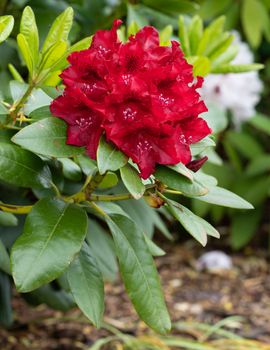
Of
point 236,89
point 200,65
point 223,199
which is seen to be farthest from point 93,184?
point 236,89

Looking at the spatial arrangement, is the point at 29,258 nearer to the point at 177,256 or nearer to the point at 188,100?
the point at 188,100

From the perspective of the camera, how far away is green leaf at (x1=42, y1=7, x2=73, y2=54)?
1.44 metres

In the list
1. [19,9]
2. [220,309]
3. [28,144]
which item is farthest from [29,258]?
[220,309]

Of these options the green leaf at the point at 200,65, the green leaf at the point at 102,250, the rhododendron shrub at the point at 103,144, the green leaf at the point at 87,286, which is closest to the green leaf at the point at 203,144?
the rhododendron shrub at the point at 103,144

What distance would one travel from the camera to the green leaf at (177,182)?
1.26m

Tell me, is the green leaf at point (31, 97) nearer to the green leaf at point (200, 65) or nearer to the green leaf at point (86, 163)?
the green leaf at point (86, 163)

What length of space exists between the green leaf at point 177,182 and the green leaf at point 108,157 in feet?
0.23

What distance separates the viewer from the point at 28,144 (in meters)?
1.24

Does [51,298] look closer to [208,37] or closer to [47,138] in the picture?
[208,37]

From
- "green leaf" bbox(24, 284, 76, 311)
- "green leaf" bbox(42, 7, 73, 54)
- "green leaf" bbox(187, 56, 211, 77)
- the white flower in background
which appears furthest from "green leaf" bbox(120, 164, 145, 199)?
Answer: the white flower in background

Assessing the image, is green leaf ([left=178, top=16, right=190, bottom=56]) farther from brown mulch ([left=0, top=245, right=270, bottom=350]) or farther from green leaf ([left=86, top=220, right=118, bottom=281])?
brown mulch ([left=0, top=245, right=270, bottom=350])

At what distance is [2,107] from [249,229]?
8.71 feet

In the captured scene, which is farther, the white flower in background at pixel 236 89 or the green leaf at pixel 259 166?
Result: the green leaf at pixel 259 166

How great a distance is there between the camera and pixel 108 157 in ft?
4.00
